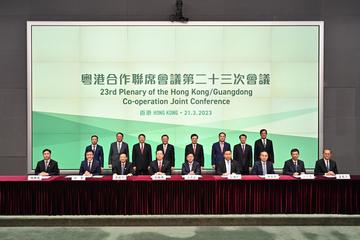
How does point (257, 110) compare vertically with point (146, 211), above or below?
above

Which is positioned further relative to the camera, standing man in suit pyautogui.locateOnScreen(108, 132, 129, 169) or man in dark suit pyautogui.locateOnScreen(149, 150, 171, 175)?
standing man in suit pyautogui.locateOnScreen(108, 132, 129, 169)

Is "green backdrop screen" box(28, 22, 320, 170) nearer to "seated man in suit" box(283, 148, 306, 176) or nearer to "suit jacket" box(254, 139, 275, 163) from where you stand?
"suit jacket" box(254, 139, 275, 163)

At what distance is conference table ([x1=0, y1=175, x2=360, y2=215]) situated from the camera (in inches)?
190

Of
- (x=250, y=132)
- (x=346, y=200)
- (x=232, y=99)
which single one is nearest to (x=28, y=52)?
(x=232, y=99)

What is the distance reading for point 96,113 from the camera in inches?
275

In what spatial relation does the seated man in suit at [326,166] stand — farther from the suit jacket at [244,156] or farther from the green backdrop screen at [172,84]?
the green backdrop screen at [172,84]

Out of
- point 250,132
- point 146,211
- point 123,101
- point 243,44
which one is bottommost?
point 146,211

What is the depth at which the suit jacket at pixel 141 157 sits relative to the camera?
6.41m

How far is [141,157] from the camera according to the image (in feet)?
21.1

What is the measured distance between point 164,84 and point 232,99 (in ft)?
3.87

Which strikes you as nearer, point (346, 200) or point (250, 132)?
point (346, 200)

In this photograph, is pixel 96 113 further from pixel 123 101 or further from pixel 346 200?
pixel 346 200

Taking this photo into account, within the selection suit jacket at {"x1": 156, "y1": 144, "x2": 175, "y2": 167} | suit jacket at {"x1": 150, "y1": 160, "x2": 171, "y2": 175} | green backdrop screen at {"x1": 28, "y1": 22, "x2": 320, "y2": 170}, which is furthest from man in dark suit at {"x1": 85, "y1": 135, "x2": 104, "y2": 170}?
suit jacket at {"x1": 150, "y1": 160, "x2": 171, "y2": 175}

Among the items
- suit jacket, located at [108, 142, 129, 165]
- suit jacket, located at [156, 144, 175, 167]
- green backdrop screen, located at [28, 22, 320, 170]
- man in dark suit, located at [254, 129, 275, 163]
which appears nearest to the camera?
suit jacket, located at [156, 144, 175, 167]
